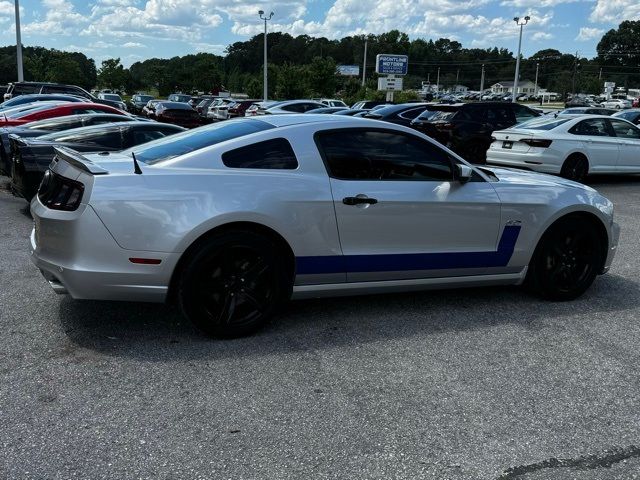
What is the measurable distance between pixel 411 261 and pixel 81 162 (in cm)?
245

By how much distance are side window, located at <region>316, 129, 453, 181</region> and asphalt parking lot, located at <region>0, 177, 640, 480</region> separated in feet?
3.62

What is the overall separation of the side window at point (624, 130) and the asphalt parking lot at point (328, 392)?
9.23 meters

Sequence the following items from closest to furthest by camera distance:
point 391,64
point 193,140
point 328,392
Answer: point 328,392 → point 193,140 → point 391,64

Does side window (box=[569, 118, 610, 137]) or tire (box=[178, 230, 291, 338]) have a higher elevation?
side window (box=[569, 118, 610, 137])

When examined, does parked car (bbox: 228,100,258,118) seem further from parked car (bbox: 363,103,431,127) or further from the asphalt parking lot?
the asphalt parking lot

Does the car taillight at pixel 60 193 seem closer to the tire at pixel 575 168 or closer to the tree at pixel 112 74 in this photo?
the tire at pixel 575 168

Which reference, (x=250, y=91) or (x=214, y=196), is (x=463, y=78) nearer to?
(x=250, y=91)

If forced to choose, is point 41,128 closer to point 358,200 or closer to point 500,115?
point 358,200

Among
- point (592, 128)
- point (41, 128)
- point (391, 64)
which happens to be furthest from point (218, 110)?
point (592, 128)

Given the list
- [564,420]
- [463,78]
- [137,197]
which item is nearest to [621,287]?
[564,420]

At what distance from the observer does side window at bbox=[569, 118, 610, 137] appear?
1247cm

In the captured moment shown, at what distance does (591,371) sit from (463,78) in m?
171

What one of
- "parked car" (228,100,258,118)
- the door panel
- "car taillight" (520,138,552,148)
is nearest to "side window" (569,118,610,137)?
"car taillight" (520,138,552,148)

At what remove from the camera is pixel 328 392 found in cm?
353
